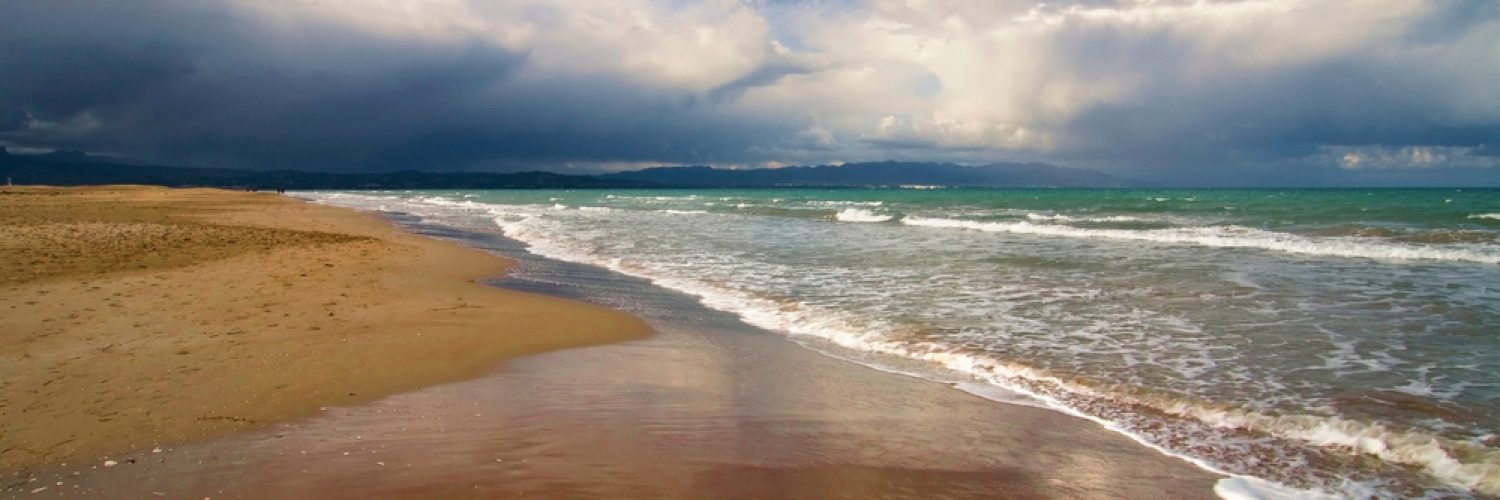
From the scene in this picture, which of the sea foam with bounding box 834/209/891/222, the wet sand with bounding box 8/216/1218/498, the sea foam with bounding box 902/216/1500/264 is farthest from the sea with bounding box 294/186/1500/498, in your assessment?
the sea foam with bounding box 834/209/891/222

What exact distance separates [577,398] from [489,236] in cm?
2406

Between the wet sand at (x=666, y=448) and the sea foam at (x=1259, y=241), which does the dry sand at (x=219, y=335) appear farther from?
the sea foam at (x=1259, y=241)

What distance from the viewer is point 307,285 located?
13008mm

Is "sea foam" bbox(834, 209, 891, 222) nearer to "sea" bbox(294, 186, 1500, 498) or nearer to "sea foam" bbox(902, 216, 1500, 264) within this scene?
"sea foam" bbox(902, 216, 1500, 264)

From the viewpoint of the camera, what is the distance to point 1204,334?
388 inches

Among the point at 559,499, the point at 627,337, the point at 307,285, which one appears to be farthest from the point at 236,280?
the point at 559,499

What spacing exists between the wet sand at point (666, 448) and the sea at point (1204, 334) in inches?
29.5

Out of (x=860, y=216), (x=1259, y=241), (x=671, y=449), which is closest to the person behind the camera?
(x=671, y=449)

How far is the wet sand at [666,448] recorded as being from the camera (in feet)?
16.0

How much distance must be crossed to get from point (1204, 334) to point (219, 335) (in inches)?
440

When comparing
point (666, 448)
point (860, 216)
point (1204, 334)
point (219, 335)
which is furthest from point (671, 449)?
point (860, 216)

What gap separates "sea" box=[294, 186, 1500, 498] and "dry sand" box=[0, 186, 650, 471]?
3.73 m

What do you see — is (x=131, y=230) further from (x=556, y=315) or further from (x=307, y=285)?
(x=556, y=315)

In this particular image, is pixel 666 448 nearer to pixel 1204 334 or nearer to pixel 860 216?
pixel 1204 334
